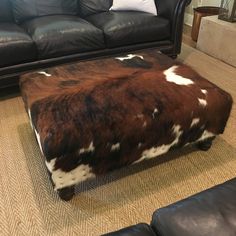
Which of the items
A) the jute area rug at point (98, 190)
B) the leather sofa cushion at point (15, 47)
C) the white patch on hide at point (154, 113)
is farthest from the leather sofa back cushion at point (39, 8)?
the white patch on hide at point (154, 113)

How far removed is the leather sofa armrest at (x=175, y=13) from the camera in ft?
7.82

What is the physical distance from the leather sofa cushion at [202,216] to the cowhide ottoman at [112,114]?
467 mm

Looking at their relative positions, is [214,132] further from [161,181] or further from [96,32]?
[96,32]

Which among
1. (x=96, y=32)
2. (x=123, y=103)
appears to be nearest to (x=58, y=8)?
(x=96, y=32)

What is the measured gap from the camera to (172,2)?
2.42 m

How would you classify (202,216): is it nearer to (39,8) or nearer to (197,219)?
(197,219)

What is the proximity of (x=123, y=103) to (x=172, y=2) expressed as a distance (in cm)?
155

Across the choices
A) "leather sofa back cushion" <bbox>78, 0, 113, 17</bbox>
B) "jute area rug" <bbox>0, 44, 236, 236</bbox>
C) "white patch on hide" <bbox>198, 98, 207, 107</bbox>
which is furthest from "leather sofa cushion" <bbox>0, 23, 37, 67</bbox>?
"white patch on hide" <bbox>198, 98, 207, 107</bbox>

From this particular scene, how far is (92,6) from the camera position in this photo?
8.45ft

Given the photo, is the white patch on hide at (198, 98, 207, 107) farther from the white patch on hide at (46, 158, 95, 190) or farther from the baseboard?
the baseboard

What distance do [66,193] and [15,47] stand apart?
3.88 feet

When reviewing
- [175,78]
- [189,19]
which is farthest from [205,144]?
[189,19]

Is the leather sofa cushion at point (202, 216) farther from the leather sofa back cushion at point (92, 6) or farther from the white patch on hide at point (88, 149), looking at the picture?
the leather sofa back cushion at point (92, 6)

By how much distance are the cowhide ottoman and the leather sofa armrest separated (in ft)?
3.29
